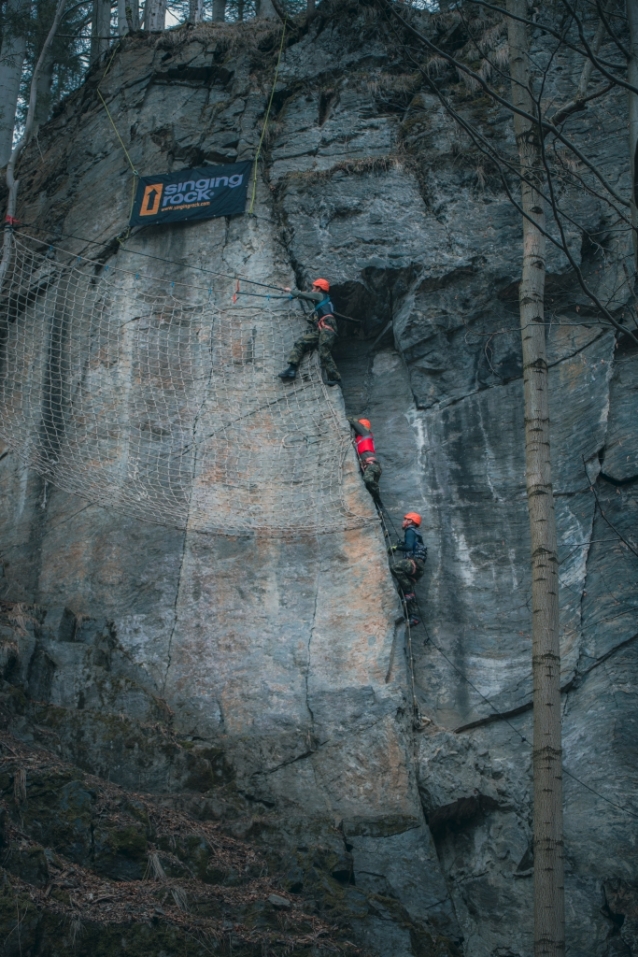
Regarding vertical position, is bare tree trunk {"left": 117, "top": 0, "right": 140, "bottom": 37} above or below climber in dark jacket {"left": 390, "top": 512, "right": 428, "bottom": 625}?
above

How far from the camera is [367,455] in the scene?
10391mm

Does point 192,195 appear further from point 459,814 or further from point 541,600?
point 459,814

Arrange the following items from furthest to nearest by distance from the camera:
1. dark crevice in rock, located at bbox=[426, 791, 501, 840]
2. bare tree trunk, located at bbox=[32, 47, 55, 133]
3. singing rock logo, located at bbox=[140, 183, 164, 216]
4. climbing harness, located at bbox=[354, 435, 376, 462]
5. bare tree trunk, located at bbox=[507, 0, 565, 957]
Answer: bare tree trunk, located at bbox=[32, 47, 55, 133]
singing rock logo, located at bbox=[140, 183, 164, 216]
climbing harness, located at bbox=[354, 435, 376, 462]
dark crevice in rock, located at bbox=[426, 791, 501, 840]
bare tree trunk, located at bbox=[507, 0, 565, 957]

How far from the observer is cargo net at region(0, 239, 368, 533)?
10461 mm

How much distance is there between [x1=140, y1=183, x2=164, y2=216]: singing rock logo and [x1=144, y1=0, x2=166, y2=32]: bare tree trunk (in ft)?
21.4

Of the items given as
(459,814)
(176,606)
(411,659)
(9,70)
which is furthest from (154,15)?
(459,814)

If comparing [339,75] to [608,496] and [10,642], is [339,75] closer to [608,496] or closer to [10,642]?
[608,496]

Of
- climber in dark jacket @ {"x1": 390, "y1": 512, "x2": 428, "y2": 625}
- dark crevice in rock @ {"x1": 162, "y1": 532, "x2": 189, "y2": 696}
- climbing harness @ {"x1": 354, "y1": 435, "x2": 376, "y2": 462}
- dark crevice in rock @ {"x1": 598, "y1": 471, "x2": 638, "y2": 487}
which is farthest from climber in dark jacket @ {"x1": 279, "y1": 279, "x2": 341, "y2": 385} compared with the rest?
dark crevice in rock @ {"x1": 598, "y1": 471, "x2": 638, "y2": 487}

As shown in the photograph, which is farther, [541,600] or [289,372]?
[289,372]

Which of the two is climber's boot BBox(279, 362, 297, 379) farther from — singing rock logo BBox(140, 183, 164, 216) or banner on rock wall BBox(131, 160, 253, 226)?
singing rock logo BBox(140, 183, 164, 216)

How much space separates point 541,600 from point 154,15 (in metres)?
14.8

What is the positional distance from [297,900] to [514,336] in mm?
6140

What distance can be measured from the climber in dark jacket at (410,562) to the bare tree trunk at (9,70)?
10177 millimetres

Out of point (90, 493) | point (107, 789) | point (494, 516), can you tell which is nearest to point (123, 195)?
point (90, 493)
